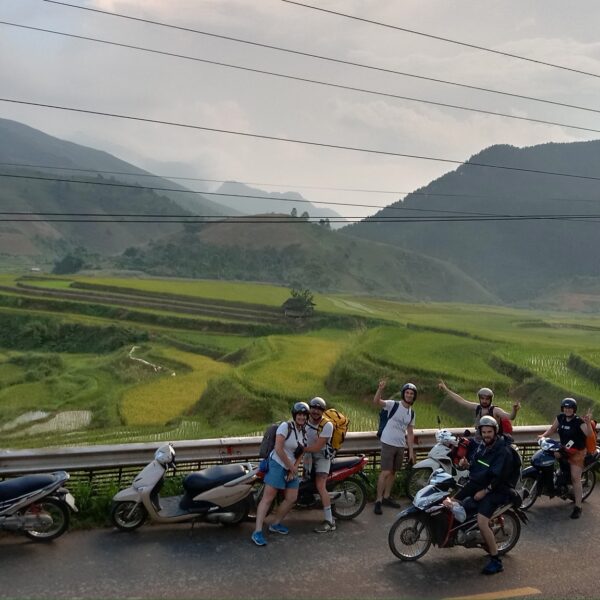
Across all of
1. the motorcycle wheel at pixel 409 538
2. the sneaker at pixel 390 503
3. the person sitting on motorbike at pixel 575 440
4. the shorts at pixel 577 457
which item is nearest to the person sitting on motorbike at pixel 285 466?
the motorcycle wheel at pixel 409 538

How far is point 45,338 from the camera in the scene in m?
50.9

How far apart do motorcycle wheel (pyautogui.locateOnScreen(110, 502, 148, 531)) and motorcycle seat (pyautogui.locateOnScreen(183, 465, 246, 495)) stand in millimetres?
600

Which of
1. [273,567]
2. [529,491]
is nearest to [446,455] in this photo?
[529,491]

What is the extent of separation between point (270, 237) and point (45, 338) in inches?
3687

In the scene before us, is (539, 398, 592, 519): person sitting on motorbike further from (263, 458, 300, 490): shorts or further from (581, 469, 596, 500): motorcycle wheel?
(263, 458, 300, 490): shorts

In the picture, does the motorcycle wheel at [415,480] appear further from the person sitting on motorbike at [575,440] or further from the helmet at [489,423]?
the helmet at [489,423]

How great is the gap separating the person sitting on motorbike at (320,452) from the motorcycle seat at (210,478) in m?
0.87

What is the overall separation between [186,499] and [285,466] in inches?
Answer: 51.4

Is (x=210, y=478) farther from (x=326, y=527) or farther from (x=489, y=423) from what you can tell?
(x=489, y=423)

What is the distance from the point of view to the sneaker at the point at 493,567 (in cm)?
651

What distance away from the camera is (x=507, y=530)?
6.96 m

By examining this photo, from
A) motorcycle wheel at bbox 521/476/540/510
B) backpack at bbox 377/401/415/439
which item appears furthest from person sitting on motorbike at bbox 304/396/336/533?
motorcycle wheel at bbox 521/476/540/510

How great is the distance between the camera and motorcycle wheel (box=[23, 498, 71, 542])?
21.8 ft

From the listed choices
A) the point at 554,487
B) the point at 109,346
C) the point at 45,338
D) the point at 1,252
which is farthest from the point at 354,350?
the point at 1,252
